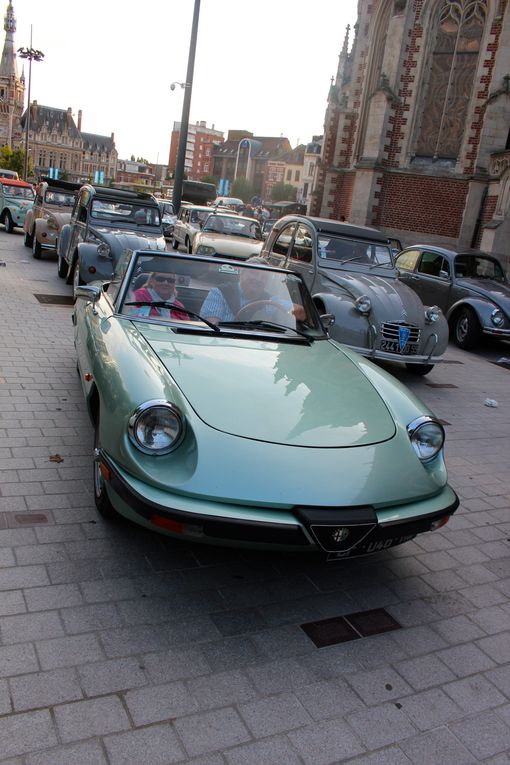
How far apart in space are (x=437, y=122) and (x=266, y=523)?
24664mm

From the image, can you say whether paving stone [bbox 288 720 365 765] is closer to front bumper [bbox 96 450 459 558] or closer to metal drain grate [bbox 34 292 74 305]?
front bumper [bbox 96 450 459 558]

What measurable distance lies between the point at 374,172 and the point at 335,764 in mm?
24392

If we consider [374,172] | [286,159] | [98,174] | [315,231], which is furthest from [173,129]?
[315,231]

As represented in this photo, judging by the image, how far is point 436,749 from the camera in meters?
2.43

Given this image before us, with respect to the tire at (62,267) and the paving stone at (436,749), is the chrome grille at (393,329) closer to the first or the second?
the paving stone at (436,749)

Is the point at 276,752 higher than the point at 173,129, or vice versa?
the point at 173,129

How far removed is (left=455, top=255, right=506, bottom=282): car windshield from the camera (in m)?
12.5

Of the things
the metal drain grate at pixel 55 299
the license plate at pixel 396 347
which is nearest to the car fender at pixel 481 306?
the license plate at pixel 396 347

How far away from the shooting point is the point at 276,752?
232cm

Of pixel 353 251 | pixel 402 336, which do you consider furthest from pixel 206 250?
pixel 402 336

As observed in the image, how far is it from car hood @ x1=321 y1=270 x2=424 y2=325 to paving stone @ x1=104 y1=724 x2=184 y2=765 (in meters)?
6.48

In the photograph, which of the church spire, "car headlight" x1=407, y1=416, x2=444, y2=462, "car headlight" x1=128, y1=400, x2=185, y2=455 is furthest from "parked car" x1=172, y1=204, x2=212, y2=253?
the church spire

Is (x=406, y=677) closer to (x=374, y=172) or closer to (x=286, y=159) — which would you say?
(x=374, y=172)

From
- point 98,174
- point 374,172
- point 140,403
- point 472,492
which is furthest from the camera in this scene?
point 98,174
